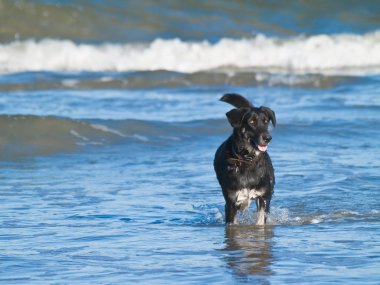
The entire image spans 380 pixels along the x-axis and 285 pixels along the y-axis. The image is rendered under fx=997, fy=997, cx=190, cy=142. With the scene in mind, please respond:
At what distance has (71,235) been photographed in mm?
7445

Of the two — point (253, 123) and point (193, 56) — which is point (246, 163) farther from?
point (193, 56)

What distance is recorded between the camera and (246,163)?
761cm

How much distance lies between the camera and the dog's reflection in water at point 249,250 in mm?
6257

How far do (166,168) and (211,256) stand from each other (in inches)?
164

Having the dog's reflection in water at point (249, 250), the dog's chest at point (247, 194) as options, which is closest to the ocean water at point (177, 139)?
the dog's reflection in water at point (249, 250)

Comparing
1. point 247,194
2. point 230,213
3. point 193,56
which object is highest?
point 193,56

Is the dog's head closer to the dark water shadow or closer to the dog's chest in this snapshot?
the dog's chest

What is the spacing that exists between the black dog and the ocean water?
0.26 metres

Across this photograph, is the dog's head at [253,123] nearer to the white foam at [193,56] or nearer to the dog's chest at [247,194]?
the dog's chest at [247,194]

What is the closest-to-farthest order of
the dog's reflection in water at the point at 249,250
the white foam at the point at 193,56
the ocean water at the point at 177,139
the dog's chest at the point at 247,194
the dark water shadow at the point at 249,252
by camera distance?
the dark water shadow at the point at 249,252
the dog's reflection in water at the point at 249,250
the ocean water at the point at 177,139
the dog's chest at the point at 247,194
the white foam at the point at 193,56

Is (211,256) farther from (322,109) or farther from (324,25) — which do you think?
(324,25)

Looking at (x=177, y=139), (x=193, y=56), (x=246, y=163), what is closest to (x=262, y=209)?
(x=246, y=163)

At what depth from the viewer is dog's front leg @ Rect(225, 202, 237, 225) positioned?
773 cm

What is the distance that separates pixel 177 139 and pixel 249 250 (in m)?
6.02
